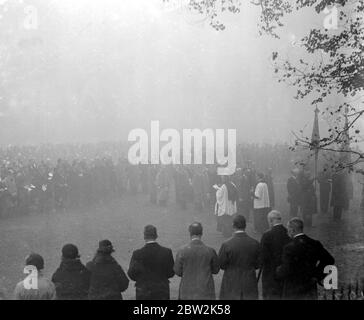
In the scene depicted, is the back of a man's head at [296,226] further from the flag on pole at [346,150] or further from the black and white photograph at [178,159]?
the flag on pole at [346,150]

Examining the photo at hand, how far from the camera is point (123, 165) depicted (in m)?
23.7

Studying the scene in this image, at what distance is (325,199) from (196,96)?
33.3 meters

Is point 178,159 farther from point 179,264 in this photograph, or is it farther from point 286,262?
point 286,262

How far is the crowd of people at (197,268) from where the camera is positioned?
664 centimetres

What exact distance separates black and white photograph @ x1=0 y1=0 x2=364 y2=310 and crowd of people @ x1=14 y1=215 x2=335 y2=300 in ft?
0.06

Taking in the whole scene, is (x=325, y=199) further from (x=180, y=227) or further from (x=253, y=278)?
(x=253, y=278)

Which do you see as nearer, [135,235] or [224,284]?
[224,284]

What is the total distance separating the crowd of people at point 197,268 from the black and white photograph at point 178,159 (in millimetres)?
18

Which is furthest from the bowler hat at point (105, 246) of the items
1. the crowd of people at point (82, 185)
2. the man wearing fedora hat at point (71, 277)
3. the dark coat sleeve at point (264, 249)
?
the crowd of people at point (82, 185)

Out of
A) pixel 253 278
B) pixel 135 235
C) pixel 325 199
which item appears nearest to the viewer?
pixel 253 278

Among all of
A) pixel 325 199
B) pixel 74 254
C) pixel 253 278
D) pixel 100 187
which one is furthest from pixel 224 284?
pixel 100 187

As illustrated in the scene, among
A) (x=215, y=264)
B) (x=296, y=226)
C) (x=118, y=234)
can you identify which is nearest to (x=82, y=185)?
(x=118, y=234)

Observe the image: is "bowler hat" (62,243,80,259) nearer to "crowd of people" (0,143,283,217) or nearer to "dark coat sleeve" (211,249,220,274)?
"dark coat sleeve" (211,249,220,274)

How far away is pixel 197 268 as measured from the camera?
7000 millimetres
